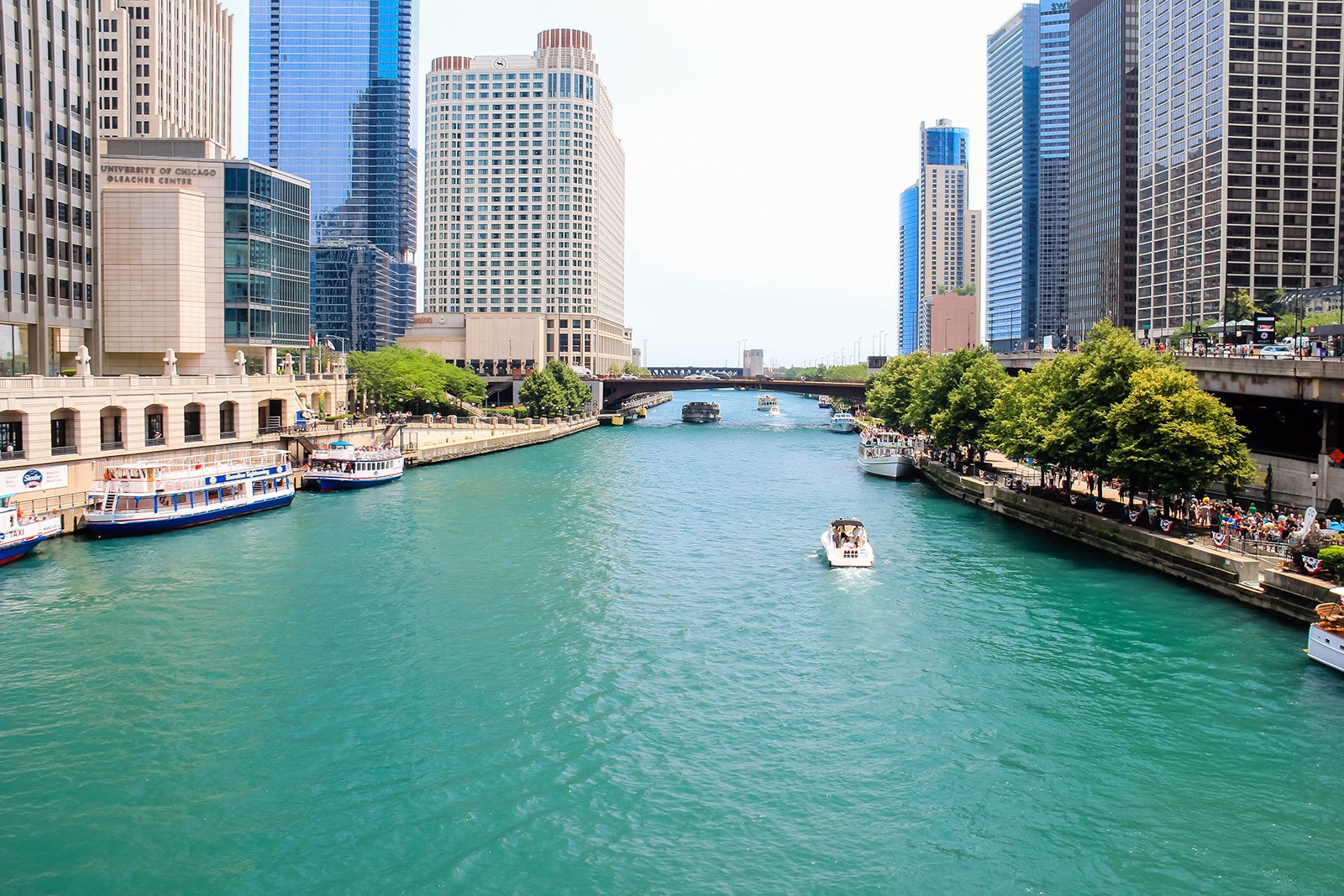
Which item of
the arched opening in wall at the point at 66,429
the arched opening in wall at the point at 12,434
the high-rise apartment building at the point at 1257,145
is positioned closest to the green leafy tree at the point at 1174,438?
the arched opening in wall at the point at 12,434

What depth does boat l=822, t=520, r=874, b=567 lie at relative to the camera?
5978 cm

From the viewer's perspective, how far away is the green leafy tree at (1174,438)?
57.2m

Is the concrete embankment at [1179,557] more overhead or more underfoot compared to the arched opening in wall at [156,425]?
more underfoot

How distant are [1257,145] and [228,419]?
16437cm

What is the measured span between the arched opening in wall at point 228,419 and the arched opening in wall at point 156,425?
369 inches

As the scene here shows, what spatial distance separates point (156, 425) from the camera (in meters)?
83.9

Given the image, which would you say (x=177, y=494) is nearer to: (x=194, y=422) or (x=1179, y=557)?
(x=194, y=422)

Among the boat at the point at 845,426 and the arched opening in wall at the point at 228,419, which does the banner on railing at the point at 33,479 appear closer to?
the arched opening in wall at the point at 228,419

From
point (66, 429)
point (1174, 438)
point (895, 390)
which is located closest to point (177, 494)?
point (66, 429)

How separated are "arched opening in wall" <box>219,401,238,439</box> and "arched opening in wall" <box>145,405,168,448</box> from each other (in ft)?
30.7

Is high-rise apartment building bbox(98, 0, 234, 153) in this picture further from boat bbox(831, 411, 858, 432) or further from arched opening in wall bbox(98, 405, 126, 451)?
boat bbox(831, 411, 858, 432)

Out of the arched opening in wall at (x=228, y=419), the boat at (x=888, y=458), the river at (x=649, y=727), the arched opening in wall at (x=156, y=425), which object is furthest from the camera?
the boat at (x=888, y=458)

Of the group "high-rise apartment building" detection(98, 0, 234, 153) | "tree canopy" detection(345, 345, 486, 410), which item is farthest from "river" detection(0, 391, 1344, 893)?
"high-rise apartment building" detection(98, 0, 234, 153)

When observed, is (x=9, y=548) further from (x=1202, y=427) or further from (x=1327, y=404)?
(x=1327, y=404)
